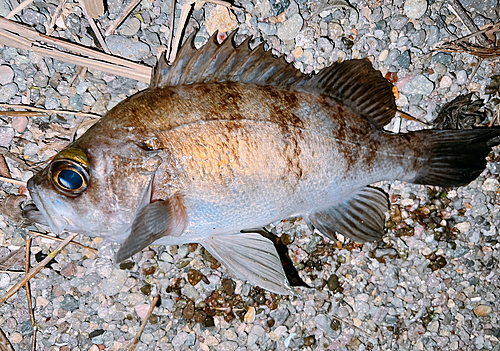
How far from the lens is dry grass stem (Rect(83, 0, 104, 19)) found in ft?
5.85

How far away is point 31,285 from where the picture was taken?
1925 mm

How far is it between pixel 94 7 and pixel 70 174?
41.5 inches

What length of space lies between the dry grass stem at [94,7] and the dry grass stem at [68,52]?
19 centimetres

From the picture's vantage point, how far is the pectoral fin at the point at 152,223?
4.34 ft

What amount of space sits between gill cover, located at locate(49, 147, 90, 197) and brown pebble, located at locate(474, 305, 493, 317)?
103 inches

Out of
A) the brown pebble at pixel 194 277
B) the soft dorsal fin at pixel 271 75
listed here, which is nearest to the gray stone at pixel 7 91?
the soft dorsal fin at pixel 271 75

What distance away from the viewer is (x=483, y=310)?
2.22 meters

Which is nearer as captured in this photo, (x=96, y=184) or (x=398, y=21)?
(x=96, y=184)

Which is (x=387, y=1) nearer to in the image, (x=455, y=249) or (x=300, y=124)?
(x=300, y=124)

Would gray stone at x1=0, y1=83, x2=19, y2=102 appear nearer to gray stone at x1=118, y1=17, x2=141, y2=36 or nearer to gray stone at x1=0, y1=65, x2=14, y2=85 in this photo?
gray stone at x1=0, y1=65, x2=14, y2=85

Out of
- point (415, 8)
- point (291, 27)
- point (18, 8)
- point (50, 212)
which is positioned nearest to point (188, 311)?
point (50, 212)

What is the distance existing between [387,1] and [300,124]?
1.11m

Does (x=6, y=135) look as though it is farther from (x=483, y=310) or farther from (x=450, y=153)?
(x=483, y=310)

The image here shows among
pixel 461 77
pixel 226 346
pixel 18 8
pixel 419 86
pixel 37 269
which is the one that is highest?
pixel 461 77
